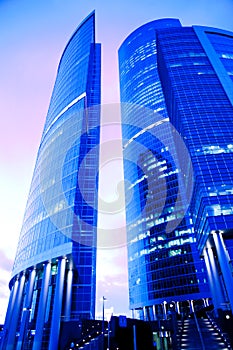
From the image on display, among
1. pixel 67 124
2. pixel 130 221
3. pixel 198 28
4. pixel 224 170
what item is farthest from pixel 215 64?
pixel 130 221

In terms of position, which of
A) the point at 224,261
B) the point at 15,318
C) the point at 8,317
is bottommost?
the point at 15,318

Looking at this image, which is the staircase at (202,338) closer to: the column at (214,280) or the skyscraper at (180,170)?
the skyscraper at (180,170)

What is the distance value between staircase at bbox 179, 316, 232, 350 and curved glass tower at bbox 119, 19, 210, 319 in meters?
31.9

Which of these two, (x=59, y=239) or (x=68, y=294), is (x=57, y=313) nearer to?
(x=68, y=294)

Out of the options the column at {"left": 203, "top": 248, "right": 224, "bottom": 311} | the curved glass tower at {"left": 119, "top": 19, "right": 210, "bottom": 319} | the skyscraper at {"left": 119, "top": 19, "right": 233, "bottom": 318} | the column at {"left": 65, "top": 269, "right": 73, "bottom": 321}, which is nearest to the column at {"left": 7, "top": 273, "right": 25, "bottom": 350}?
the column at {"left": 65, "top": 269, "right": 73, "bottom": 321}

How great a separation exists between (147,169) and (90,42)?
205 ft

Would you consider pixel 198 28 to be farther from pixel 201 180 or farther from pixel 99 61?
pixel 201 180

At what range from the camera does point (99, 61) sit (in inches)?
4313

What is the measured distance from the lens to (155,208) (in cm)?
10319

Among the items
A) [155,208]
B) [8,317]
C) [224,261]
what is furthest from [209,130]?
[8,317]

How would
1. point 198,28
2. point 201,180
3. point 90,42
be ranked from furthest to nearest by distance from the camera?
point 90,42
point 198,28
point 201,180

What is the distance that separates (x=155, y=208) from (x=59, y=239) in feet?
198

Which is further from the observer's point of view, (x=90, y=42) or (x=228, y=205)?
(x=90, y=42)

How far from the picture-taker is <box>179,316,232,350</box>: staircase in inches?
823
